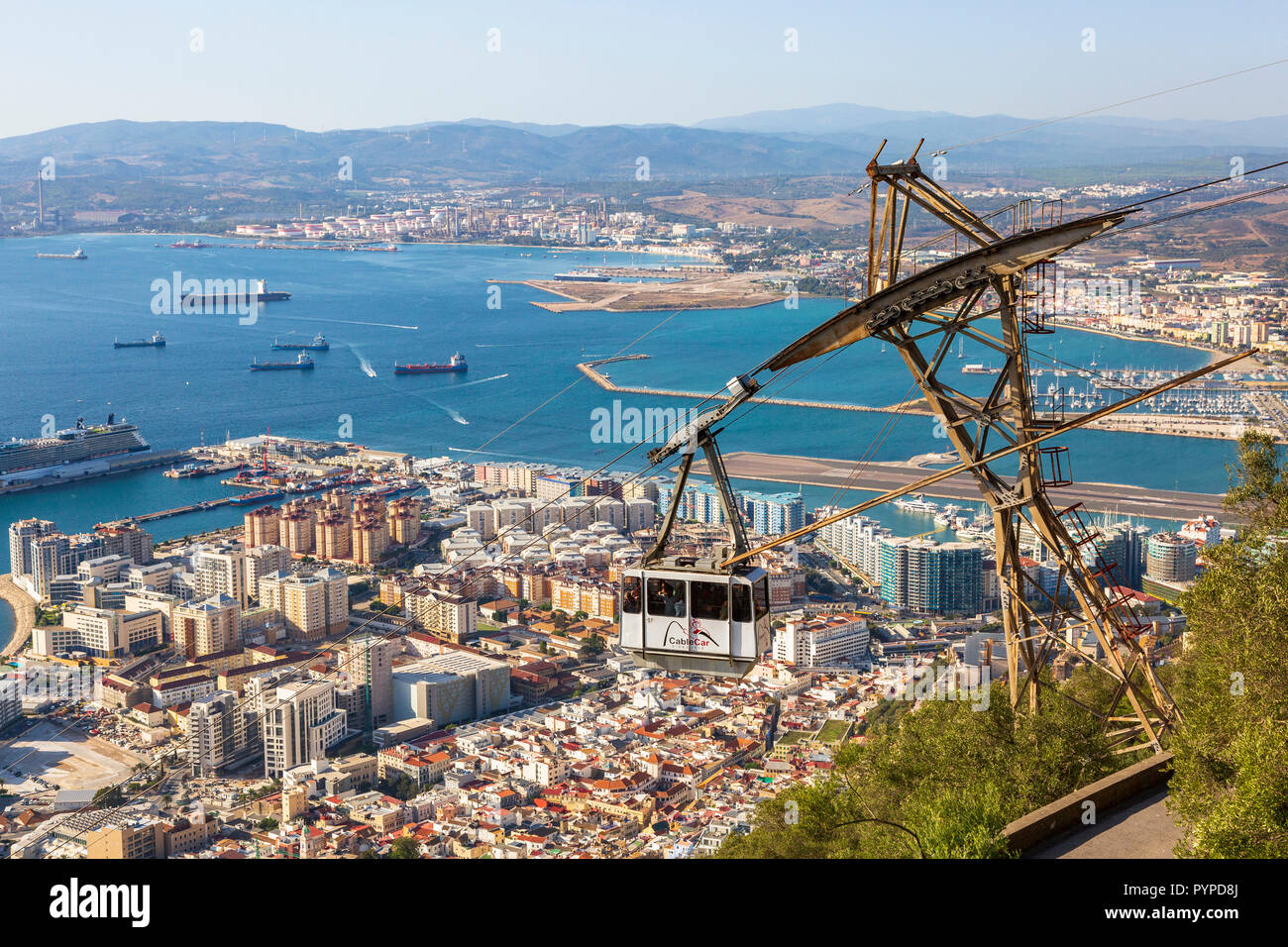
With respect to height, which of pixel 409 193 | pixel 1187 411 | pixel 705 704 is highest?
pixel 409 193

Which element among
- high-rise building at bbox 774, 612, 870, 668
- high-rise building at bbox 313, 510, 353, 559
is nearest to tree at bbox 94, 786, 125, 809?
high-rise building at bbox 774, 612, 870, 668

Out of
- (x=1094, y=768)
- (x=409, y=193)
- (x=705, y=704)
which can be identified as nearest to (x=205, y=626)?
(x=705, y=704)

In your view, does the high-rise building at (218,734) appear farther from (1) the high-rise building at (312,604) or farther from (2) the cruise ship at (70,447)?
(2) the cruise ship at (70,447)

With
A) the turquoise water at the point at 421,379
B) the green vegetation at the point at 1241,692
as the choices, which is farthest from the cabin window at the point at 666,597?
the turquoise water at the point at 421,379

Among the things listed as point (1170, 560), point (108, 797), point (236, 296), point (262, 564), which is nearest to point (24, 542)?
point (262, 564)

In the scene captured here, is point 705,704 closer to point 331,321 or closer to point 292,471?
point 292,471

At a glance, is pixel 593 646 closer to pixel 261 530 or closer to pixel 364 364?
pixel 261 530
